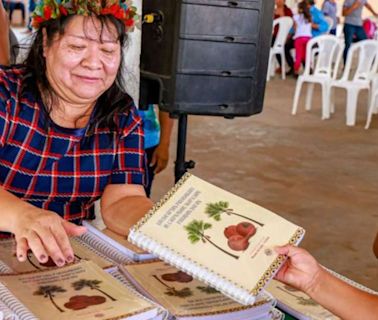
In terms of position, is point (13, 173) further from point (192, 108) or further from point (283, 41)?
point (283, 41)

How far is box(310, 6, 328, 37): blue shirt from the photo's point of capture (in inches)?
393

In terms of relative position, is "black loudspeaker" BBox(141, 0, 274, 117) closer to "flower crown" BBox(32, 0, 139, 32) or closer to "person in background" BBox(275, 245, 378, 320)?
"flower crown" BBox(32, 0, 139, 32)

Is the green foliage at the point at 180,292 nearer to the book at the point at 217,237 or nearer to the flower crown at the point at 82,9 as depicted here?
the book at the point at 217,237

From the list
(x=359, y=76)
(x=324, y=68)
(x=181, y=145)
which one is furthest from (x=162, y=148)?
(x=324, y=68)

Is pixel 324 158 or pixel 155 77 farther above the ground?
pixel 155 77

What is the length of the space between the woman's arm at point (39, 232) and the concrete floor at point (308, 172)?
8.02 feet

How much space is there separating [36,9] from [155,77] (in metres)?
1.26

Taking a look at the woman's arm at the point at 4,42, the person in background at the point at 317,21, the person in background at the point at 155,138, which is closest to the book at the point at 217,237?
the woman's arm at the point at 4,42

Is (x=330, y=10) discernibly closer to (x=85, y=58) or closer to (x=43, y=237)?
(x=85, y=58)

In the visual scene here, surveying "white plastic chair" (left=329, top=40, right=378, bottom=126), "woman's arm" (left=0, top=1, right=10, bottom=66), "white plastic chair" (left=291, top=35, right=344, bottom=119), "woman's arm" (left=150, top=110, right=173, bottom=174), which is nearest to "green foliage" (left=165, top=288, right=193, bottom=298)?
"woman's arm" (left=0, top=1, right=10, bottom=66)

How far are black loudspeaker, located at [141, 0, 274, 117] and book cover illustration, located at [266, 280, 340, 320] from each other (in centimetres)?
144

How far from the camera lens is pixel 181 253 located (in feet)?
3.49

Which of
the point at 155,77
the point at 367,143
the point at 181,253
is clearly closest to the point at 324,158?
the point at 367,143

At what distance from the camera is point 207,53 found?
2.70m
